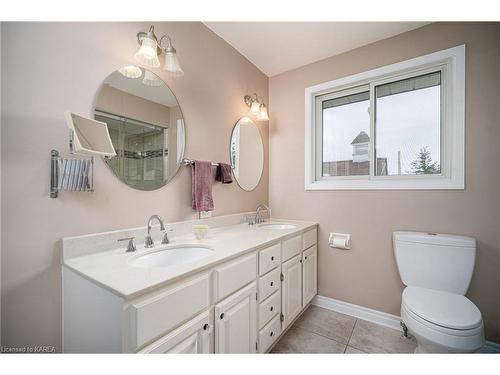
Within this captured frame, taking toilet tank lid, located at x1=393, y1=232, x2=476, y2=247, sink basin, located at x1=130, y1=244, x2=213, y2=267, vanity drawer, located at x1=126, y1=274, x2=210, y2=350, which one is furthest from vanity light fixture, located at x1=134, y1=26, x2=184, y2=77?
toilet tank lid, located at x1=393, y1=232, x2=476, y2=247

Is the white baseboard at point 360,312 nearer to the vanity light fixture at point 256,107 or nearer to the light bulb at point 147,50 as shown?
the vanity light fixture at point 256,107

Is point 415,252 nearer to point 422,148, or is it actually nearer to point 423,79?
point 422,148

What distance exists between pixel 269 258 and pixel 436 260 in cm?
121

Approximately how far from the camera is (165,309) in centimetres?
75

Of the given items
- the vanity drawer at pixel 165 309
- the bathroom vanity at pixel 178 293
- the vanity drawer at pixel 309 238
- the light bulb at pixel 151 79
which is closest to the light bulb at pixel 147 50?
the light bulb at pixel 151 79

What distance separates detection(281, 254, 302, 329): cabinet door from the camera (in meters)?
1.52

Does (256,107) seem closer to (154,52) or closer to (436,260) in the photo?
(154,52)

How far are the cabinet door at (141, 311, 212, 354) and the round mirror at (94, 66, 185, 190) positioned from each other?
0.82 metres

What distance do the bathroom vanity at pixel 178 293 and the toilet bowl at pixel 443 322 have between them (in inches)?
30.4

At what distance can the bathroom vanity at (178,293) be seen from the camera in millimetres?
709

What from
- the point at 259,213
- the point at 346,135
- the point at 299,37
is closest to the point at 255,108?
the point at 299,37

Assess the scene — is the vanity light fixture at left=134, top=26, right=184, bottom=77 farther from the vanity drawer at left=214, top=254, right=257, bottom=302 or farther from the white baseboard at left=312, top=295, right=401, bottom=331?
the white baseboard at left=312, top=295, right=401, bottom=331

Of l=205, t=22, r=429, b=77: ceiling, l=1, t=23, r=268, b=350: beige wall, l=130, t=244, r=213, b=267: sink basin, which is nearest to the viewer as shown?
l=1, t=23, r=268, b=350: beige wall
